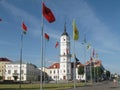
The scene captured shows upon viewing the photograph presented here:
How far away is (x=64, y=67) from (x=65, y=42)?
16.0 metres

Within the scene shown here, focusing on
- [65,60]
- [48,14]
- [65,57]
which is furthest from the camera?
[65,60]

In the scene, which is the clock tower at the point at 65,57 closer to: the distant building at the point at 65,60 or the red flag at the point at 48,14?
the distant building at the point at 65,60

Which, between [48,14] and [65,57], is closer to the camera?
[48,14]

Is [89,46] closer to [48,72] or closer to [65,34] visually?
[65,34]

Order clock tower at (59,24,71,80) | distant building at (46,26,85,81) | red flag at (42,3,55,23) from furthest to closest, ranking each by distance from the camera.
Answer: clock tower at (59,24,71,80)
distant building at (46,26,85,81)
red flag at (42,3,55,23)

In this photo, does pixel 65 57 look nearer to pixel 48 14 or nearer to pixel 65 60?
pixel 65 60

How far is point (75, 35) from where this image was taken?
33.0m

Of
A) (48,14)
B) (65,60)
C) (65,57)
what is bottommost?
(48,14)

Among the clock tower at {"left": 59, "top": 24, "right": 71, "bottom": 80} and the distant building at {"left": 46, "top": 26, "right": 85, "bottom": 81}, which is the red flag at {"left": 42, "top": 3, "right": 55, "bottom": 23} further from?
the clock tower at {"left": 59, "top": 24, "right": 71, "bottom": 80}

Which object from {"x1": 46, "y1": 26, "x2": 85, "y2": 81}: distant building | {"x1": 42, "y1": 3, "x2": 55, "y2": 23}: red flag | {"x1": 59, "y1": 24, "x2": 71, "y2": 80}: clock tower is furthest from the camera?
{"x1": 59, "y1": 24, "x2": 71, "y2": 80}: clock tower

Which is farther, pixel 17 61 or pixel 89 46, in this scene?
pixel 17 61

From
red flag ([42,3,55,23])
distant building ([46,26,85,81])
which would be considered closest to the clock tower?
distant building ([46,26,85,81])

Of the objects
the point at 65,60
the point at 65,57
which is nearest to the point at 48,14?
the point at 65,57

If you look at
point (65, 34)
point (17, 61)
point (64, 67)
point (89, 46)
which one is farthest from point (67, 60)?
point (89, 46)
